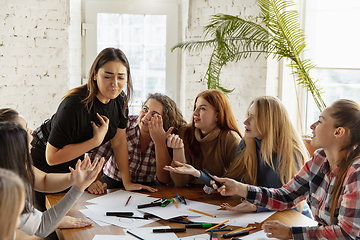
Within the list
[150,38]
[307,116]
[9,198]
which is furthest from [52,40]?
[9,198]

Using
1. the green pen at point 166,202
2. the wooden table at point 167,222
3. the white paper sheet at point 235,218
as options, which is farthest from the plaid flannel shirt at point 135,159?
the white paper sheet at point 235,218

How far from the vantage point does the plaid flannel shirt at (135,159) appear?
92.0 inches

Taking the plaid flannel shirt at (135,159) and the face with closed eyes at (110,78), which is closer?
the face with closed eyes at (110,78)

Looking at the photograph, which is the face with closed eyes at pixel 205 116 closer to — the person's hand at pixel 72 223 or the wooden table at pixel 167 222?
the wooden table at pixel 167 222

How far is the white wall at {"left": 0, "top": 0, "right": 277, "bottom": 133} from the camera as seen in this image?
3.25 metres

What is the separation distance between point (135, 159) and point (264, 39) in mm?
1675

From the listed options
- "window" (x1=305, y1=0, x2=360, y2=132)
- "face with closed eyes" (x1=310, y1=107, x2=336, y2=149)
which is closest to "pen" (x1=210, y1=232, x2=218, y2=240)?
"face with closed eyes" (x1=310, y1=107, x2=336, y2=149)

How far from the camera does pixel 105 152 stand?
2.34 m

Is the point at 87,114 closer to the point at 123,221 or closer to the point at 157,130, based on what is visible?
the point at 157,130

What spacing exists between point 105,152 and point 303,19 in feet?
7.65

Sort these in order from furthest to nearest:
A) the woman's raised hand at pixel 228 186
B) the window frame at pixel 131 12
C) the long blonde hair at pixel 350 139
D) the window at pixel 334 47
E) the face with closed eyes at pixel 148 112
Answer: the window frame at pixel 131 12
the window at pixel 334 47
the face with closed eyes at pixel 148 112
the woman's raised hand at pixel 228 186
the long blonde hair at pixel 350 139

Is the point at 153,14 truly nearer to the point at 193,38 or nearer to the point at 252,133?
the point at 193,38

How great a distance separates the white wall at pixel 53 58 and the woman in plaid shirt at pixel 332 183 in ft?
6.27

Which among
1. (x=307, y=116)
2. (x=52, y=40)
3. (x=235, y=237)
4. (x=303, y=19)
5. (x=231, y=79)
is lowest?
(x=235, y=237)
